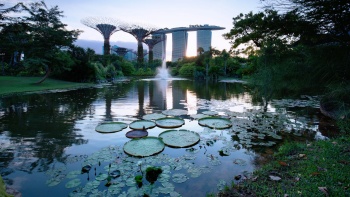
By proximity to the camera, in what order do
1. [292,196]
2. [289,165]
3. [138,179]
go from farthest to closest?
1. [289,165]
2. [138,179]
3. [292,196]

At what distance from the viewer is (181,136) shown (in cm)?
558

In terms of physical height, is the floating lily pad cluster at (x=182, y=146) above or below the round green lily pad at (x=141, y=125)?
below

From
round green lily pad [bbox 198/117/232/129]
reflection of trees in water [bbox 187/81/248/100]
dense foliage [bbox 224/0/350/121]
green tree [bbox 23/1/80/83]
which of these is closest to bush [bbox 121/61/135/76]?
green tree [bbox 23/1/80/83]

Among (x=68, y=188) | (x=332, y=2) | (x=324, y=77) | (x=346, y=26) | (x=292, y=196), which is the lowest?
(x=68, y=188)

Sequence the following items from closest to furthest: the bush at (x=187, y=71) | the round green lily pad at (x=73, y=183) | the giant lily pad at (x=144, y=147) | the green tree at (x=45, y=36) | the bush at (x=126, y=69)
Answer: the round green lily pad at (x=73, y=183) → the giant lily pad at (x=144, y=147) → the green tree at (x=45, y=36) → the bush at (x=126, y=69) → the bush at (x=187, y=71)

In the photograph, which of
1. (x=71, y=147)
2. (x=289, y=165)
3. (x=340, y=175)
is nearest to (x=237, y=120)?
(x=289, y=165)

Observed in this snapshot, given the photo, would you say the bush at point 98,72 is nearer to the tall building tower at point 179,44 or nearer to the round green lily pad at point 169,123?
the round green lily pad at point 169,123

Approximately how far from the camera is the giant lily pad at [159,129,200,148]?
5.19 m

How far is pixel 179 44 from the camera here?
4943 inches

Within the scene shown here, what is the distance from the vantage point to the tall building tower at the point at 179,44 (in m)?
122

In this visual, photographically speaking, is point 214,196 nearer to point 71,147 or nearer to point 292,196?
point 292,196

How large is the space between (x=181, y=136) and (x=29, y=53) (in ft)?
70.2

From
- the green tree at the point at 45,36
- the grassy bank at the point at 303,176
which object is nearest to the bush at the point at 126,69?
the green tree at the point at 45,36

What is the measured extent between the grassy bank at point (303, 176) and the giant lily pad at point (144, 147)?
198 cm
